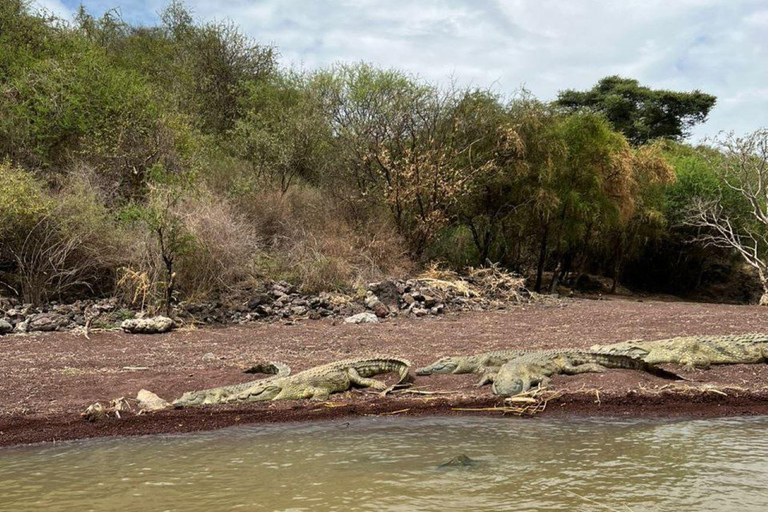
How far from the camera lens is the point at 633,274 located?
1125 inches

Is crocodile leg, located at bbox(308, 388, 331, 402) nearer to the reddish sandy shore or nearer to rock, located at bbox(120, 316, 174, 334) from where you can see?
the reddish sandy shore

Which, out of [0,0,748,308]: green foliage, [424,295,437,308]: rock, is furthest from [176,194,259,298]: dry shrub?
[424,295,437,308]: rock

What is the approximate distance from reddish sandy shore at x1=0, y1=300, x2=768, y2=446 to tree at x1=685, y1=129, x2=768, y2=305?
28.4ft

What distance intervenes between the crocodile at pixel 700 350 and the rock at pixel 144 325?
24.1ft

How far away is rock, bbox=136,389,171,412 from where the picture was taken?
21.0ft

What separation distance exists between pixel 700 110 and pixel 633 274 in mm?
10597

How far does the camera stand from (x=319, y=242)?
16109 mm

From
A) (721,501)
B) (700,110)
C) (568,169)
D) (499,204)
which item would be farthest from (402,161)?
(700,110)

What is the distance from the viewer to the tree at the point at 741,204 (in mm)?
19922

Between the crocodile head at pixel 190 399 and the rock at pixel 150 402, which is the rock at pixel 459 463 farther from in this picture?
the rock at pixel 150 402

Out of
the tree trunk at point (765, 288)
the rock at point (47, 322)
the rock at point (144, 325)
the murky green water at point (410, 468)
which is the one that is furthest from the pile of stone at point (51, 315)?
the tree trunk at point (765, 288)

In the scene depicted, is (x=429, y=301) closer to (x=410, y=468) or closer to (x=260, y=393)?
(x=260, y=393)

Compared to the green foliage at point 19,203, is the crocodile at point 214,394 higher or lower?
lower

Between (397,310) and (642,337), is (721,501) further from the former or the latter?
(397,310)
